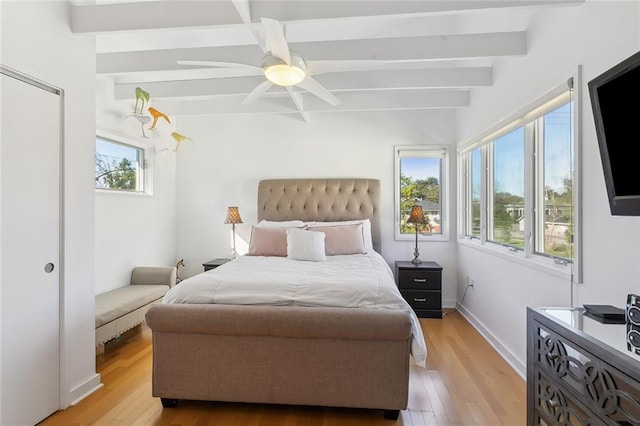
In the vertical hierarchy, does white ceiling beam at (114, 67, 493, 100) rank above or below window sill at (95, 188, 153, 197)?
above

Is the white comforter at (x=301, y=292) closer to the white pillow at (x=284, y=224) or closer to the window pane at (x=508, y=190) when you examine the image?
the window pane at (x=508, y=190)

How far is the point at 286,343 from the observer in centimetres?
208

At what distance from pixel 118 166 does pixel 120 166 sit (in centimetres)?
4

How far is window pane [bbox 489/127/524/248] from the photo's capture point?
115 inches

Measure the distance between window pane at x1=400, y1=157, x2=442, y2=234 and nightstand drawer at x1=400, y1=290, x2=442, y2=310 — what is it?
3.02 feet

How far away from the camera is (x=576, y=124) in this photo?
1989 millimetres

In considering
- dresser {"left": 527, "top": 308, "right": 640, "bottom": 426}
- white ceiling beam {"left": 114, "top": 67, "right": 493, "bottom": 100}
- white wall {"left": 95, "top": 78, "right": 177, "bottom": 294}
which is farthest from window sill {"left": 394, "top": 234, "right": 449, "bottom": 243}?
white wall {"left": 95, "top": 78, "right": 177, "bottom": 294}

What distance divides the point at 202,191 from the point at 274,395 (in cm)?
342

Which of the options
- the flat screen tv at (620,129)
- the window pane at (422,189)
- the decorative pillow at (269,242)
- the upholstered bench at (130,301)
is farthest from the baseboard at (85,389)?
the window pane at (422,189)

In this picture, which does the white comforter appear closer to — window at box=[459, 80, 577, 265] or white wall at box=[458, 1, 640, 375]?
white wall at box=[458, 1, 640, 375]

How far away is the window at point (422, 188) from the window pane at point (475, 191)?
0.48m

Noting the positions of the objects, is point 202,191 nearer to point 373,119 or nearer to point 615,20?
point 373,119

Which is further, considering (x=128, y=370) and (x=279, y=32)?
(x=128, y=370)

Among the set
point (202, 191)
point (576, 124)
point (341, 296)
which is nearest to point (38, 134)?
point (341, 296)
